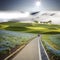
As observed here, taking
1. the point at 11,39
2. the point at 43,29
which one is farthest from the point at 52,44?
the point at 11,39

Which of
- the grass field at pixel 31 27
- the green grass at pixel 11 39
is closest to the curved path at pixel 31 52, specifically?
the green grass at pixel 11 39

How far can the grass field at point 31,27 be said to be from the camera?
6.29 m

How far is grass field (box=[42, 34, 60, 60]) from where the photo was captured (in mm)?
5536

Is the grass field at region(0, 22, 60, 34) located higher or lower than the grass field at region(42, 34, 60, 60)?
higher

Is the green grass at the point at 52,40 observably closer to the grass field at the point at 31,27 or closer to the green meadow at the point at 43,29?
the green meadow at the point at 43,29

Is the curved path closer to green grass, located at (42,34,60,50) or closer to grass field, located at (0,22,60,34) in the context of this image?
green grass, located at (42,34,60,50)

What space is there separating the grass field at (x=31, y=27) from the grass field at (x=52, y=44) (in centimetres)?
20

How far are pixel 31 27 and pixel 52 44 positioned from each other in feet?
3.36

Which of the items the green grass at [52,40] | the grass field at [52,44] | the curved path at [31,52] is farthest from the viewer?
the green grass at [52,40]

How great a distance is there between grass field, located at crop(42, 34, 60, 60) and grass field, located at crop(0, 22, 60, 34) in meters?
0.20

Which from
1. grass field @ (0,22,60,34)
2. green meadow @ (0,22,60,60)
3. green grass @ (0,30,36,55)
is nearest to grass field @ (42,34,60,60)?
green meadow @ (0,22,60,60)

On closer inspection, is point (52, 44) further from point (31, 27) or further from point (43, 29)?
point (31, 27)

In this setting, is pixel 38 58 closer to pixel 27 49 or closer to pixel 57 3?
pixel 27 49

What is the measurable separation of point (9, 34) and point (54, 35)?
5.56ft
